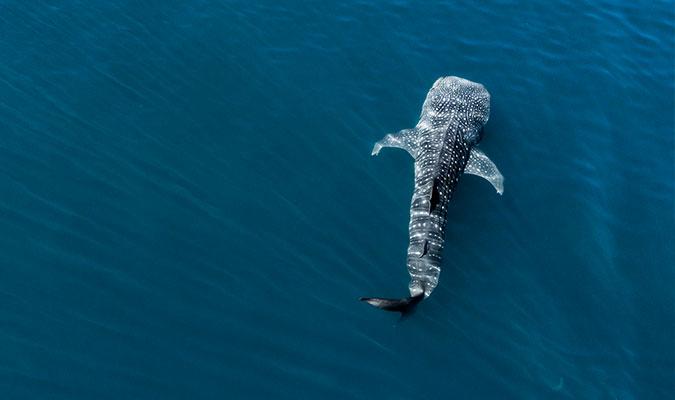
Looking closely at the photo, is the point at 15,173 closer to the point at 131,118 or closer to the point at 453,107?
the point at 131,118

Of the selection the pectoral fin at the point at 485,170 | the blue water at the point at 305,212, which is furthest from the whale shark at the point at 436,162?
the blue water at the point at 305,212

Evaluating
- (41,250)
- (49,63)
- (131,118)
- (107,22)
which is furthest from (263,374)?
(107,22)

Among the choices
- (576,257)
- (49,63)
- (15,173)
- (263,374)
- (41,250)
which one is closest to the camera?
(263,374)

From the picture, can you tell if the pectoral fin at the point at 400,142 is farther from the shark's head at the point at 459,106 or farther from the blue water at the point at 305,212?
the shark's head at the point at 459,106

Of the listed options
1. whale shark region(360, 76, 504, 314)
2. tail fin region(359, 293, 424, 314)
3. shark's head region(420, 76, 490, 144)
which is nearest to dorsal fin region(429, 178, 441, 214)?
whale shark region(360, 76, 504, 314)

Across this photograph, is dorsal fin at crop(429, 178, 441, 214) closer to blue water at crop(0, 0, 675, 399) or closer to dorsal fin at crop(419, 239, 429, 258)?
dorsal fin at crop(419, 239, 429, 258)
